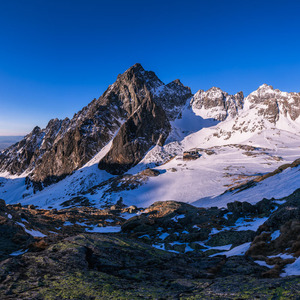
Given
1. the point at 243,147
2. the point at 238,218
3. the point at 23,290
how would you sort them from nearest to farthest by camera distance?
the point at 23,290, the point at 238,218, the point at 243,147

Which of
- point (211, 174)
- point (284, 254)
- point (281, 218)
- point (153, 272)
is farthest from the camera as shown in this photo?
point (211, 174)

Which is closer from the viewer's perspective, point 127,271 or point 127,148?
point 127,271

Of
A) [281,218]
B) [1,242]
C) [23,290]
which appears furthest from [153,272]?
[281,218]

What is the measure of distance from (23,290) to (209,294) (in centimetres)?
427

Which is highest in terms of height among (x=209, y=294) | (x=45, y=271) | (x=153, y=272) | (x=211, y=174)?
(x=45, y=271)

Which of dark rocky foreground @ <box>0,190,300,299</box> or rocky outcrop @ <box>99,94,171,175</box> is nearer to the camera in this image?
dark rocky foreground @ <box>0,190,300,299</box>

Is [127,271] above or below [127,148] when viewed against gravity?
below

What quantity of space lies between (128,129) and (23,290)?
190095 millimetres

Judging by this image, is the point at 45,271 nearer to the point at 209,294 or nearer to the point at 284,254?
the point at 209,294

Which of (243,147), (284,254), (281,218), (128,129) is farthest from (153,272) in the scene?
(128,129)

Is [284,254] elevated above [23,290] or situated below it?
below

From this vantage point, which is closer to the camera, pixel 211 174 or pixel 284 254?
pixel 284 254

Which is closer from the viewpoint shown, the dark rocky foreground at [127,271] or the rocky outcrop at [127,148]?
the dark rocky foreground at [127,271]

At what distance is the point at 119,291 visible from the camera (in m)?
5.06
